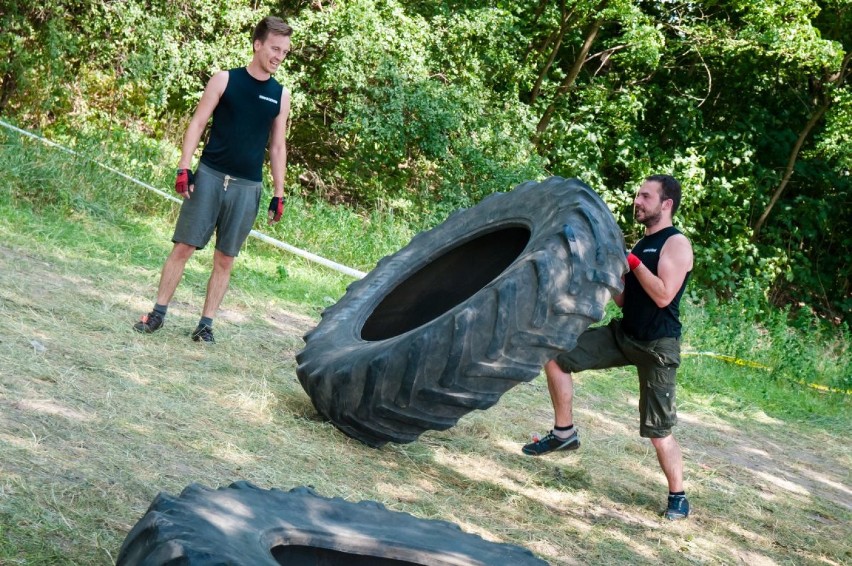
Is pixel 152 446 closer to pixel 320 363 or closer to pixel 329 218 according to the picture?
pixel 320 363

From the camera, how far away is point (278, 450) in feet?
14.3

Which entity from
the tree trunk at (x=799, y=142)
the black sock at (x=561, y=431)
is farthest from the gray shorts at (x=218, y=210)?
the tree trunk at (x=799, y=142)

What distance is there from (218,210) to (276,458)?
6.91 ft

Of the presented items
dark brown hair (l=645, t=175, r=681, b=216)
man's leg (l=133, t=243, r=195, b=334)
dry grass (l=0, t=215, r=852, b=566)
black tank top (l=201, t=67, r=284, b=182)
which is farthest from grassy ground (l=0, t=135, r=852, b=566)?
dark brown hair (l=645, t=175, r=681, b=216)

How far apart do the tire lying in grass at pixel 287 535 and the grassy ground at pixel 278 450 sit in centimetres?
43

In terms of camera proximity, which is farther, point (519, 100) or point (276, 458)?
point (519, 100)

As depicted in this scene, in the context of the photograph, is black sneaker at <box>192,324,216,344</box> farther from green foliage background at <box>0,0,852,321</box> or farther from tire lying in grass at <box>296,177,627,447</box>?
green foliage background at <box>0,0,852,321</box>

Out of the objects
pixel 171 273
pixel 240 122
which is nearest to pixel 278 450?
pixel 171 273

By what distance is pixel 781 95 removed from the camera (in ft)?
54.0

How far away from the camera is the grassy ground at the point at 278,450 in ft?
11.7

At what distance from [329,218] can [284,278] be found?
2409 mm

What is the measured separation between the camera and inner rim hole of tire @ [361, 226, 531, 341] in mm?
5781

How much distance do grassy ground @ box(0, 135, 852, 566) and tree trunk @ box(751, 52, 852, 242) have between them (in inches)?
366

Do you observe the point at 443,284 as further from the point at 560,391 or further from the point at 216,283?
the point at 216,283
